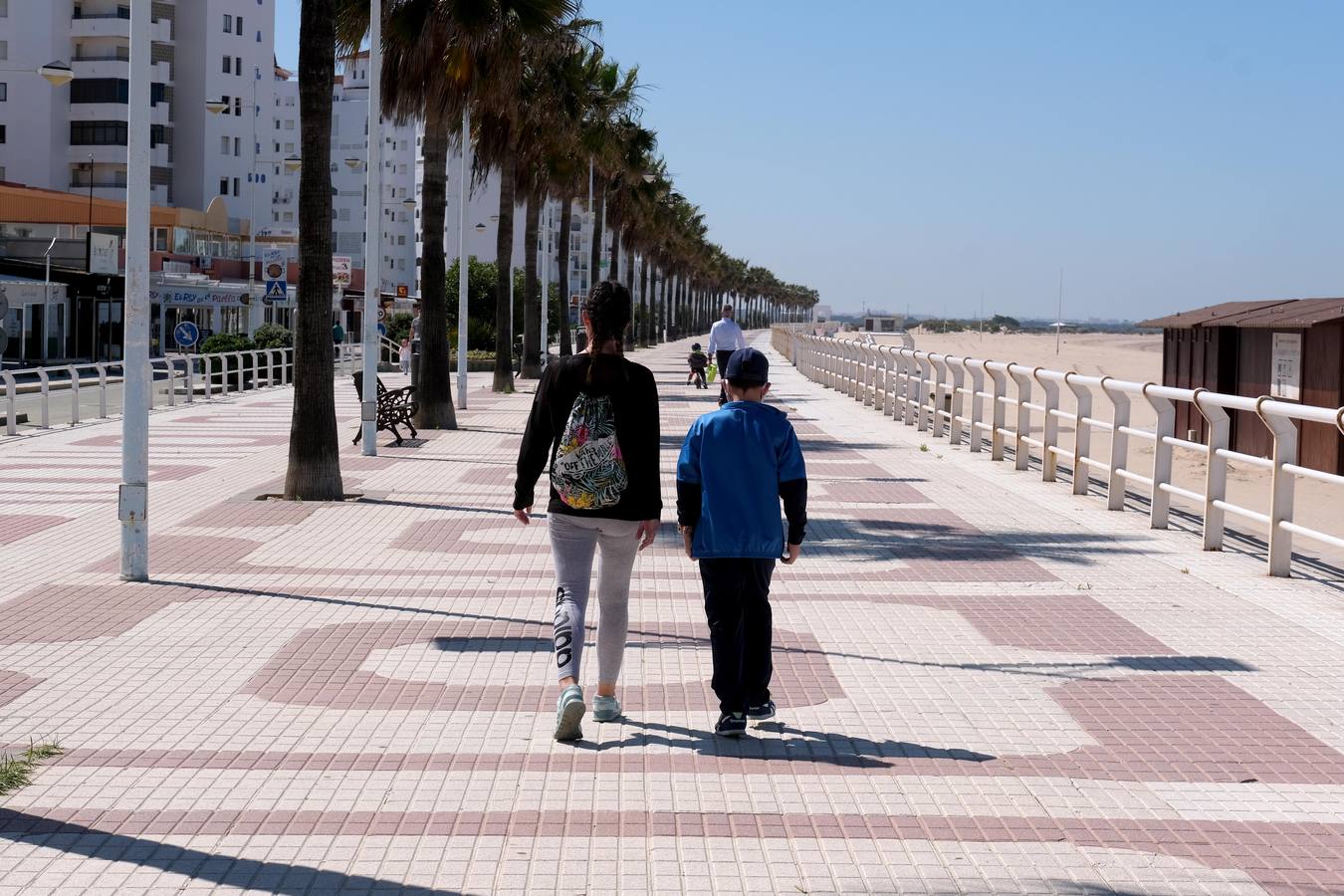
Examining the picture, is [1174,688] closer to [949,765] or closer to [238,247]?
[949,765]

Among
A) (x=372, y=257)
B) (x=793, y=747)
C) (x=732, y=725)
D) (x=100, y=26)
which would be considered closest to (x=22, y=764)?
(x=732, y=725)

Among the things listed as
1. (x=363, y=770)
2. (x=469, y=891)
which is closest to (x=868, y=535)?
(x=363, y=770)

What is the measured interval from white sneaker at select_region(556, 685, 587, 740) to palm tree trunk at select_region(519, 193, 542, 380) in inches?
1402

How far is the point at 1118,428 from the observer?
1434 centimetres

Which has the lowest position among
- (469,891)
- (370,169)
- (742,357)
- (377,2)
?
(469,891)

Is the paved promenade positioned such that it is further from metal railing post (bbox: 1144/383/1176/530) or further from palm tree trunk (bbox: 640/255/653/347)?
palm tree trunk (bbox: 640/255/653/347)

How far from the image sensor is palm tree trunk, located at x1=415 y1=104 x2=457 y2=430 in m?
23.7

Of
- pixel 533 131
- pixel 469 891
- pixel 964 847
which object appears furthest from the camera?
pixel 533 131

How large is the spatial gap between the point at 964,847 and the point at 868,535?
7.90 meters

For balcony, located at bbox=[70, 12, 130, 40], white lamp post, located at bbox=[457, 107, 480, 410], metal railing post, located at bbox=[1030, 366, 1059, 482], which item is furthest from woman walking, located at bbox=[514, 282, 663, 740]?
balcony, located at bbox=[70, 12, 130, 40]

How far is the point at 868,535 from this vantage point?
13.0 metres

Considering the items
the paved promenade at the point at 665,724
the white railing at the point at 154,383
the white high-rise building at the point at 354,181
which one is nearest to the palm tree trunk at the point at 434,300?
the white railing at the point at 154,383

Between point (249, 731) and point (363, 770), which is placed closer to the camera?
point (363, 770)

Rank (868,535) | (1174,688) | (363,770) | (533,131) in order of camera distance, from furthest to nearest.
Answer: (533,131)
(868,535)
(1174,688)
(363,770)
